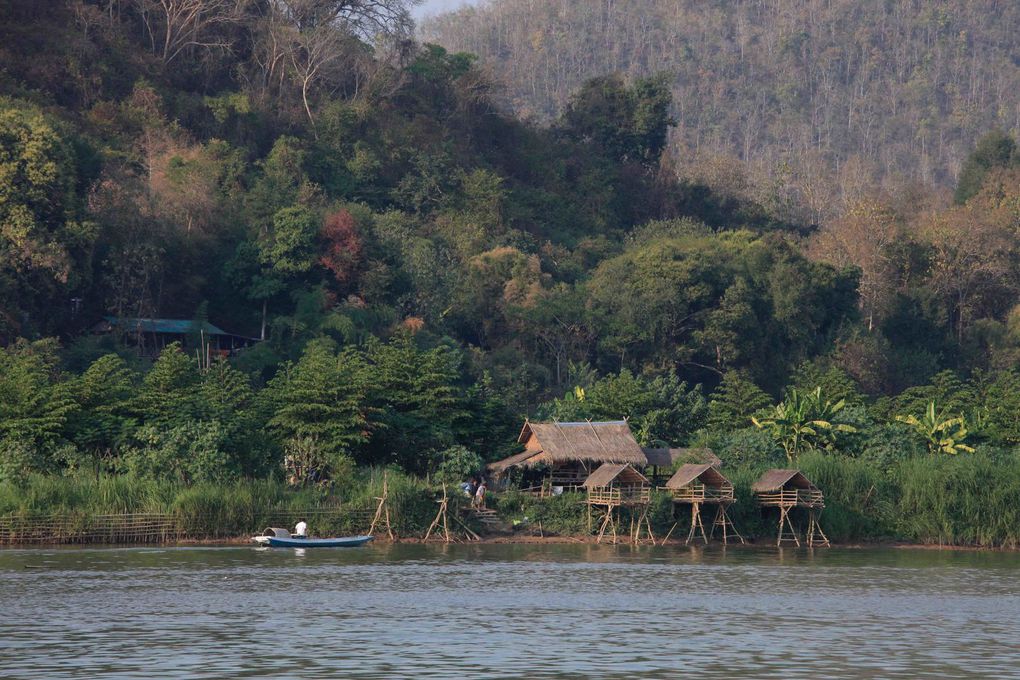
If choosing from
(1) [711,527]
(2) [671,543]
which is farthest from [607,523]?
(1) [711,527]

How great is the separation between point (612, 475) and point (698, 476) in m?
2.18

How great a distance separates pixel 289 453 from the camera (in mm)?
38344

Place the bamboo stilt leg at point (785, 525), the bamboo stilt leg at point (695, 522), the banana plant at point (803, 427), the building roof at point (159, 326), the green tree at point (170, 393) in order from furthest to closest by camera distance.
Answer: the building roof at point (159, 326)
the banana plant at point (803, 427)
the bamboo stilt leg at point (785, 525)
the bamboo stilt leg at point (695, 522)
the green tree at point (170, 393)

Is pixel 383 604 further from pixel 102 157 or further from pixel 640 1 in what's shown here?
pixel 640 1

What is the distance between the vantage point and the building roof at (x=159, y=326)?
1922 inches

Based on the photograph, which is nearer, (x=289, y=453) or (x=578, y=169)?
(x=289, y=453)

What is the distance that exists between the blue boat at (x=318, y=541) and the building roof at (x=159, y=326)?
1627cm

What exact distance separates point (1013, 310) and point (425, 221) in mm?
27228

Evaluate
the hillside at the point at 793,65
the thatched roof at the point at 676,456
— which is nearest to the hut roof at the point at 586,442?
the thatched roof at the point at 676,456

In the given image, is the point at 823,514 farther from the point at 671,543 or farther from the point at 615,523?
the point at 615,523

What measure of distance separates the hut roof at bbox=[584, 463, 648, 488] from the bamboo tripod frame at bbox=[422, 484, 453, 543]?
12.4ft

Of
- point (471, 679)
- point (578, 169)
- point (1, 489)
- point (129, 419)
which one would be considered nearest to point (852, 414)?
point (129, 419)

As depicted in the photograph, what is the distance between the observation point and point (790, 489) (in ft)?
125

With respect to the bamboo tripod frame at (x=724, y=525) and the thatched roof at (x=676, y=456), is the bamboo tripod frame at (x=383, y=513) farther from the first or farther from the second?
the bamboo tripod frame at (x=724, y=525)
